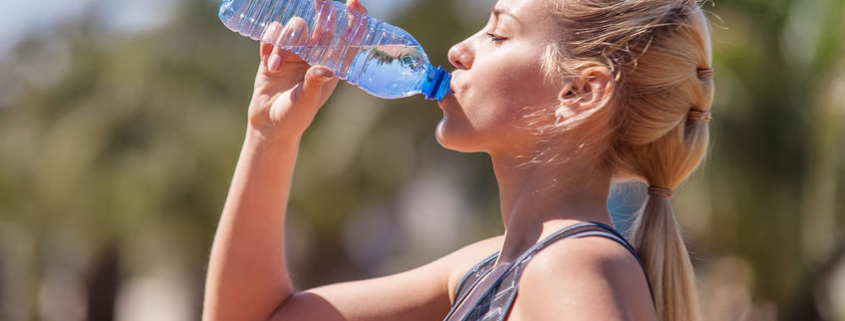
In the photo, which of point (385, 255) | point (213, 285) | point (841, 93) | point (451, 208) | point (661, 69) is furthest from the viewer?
point (385, 255)

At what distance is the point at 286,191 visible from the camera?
277cm

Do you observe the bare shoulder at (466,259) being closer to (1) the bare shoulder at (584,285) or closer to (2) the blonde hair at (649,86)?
(2) the blonde hair at (649,86)

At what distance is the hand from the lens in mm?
2635

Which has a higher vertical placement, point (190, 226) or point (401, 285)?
point (401, 285)

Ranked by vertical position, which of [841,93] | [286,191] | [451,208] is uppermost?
[286,191]

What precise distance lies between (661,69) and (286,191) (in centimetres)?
115

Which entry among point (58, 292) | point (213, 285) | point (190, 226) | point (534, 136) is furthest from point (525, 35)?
point (58, 292)

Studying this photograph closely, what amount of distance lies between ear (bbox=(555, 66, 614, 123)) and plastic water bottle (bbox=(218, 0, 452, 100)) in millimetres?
428

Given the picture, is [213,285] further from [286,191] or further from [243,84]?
[243,84]

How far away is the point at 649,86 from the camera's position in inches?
92.3

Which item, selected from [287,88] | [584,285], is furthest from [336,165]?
[584,285]

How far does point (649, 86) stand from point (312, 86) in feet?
3.03

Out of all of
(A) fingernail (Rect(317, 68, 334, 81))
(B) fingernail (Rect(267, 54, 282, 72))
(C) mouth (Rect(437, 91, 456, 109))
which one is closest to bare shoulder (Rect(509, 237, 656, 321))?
(C) mouth (Rect(437, 91, 456, 109))

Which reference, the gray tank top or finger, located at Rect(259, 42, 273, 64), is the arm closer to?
finger, located at Rect(259, 42, 273, 64)
